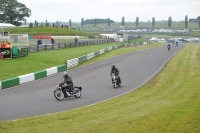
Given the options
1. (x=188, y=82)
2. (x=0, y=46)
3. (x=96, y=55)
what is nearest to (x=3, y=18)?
(x=96, y=55)

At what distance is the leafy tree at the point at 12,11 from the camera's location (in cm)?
11619

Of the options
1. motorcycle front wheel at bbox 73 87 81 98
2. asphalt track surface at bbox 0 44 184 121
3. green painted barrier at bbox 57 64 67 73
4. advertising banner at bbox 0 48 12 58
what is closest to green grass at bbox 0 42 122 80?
advertising banner at bbox 0 48 12 58

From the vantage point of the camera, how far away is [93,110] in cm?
1617

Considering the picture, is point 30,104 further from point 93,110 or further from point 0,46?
point 0,46

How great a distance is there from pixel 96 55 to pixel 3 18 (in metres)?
74.6

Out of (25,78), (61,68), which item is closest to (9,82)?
(25,78)

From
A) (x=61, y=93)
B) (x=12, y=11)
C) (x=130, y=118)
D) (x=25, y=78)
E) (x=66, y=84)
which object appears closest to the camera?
(x=130, y=118)

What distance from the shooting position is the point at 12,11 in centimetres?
11725

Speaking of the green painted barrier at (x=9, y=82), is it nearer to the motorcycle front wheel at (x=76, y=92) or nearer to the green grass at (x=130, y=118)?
the motorcycle front wheel at (x=76, y=92)

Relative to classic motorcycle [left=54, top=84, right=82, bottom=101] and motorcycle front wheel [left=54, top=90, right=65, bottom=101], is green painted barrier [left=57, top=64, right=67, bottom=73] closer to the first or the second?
classic motorcycle [left=54, top=84, right=82, bottom=101]

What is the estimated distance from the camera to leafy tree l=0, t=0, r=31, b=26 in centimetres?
11619

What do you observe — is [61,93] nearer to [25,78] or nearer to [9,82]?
[9,82]

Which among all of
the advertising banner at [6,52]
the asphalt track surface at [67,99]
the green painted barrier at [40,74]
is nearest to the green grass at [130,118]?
the asphalt track surface at [67,99]

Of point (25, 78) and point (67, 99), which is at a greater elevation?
point (25, 78)
